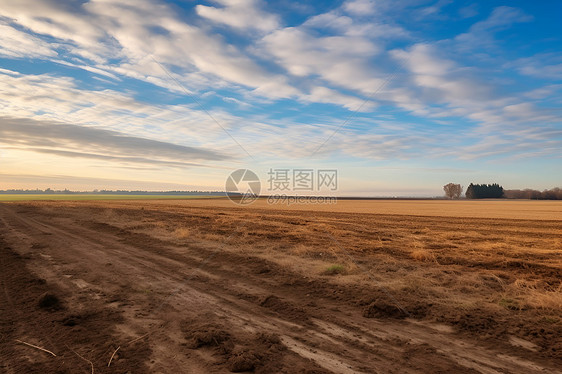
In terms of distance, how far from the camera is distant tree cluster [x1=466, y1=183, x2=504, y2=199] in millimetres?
169375

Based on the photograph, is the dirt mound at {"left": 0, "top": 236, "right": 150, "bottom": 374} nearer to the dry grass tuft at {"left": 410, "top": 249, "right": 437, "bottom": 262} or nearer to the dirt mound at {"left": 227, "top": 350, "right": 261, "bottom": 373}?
the dirt mound at {"left": 227, "top": 350, "right": 261, "bottom": 373}

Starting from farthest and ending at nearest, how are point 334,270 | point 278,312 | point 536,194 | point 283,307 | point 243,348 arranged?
point 536,194 < point 334,270 < point 283,307 < point 278,312 < point 243,348

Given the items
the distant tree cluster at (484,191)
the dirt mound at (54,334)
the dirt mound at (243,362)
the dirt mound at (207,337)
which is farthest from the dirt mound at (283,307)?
the distant tree cluster at (484,191)

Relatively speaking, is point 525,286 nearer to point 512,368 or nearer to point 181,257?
point 512,368

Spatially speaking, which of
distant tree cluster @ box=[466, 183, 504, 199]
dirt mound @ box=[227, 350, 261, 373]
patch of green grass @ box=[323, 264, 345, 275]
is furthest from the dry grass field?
distant tree cluster @ box=[466, 183, 504, 199]

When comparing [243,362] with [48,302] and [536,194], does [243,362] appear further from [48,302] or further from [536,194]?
[536,194]

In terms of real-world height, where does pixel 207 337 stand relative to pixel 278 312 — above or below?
above

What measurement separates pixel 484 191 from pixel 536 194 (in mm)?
25960

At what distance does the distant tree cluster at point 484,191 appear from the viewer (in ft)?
556

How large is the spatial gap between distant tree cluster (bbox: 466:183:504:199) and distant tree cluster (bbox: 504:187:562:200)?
31.1 ft

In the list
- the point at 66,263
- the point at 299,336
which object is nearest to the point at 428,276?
the point at 299,336

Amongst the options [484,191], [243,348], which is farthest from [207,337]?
[484,191]

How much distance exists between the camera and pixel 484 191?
170 m

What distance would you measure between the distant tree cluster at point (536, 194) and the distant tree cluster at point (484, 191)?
31.1 ft
